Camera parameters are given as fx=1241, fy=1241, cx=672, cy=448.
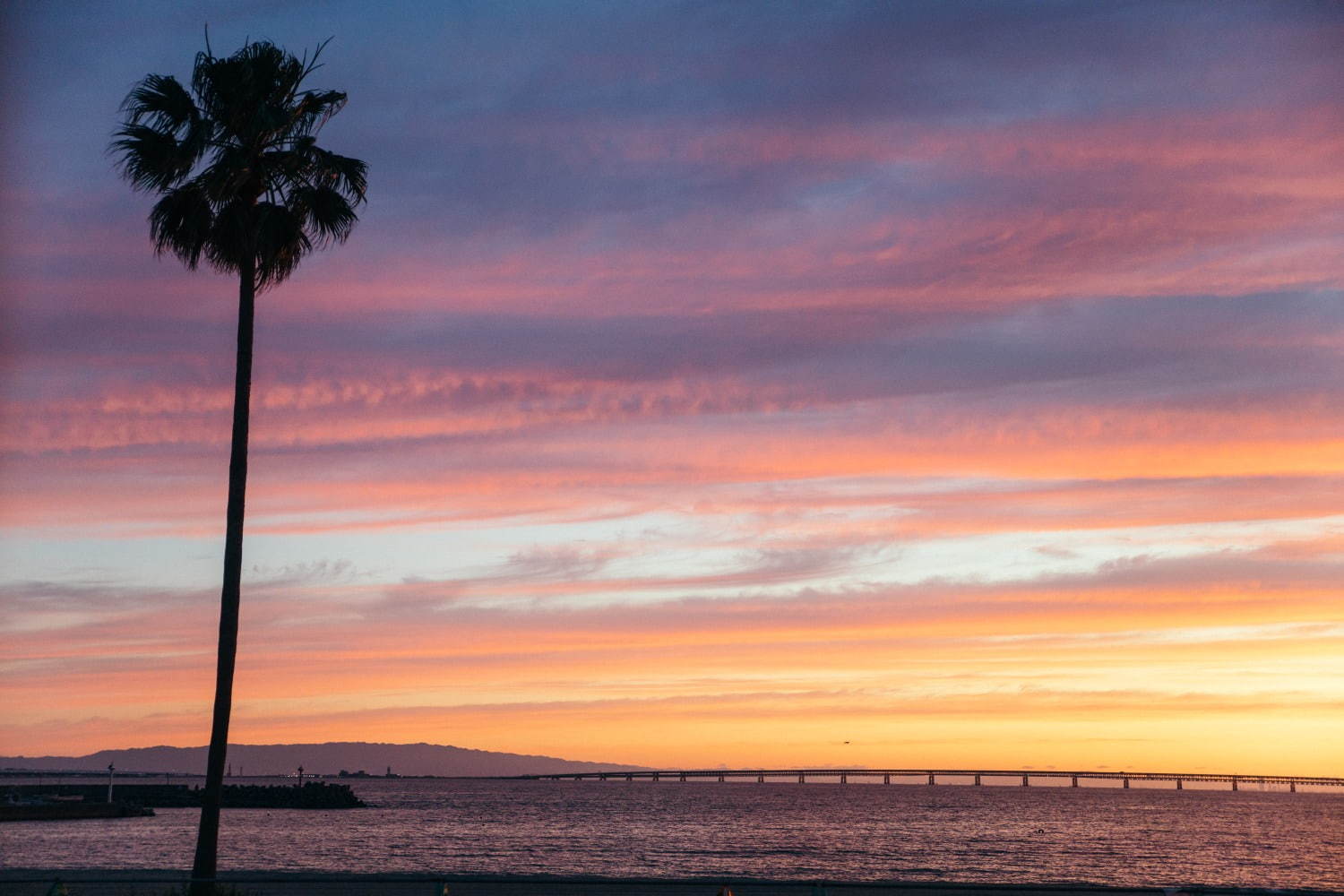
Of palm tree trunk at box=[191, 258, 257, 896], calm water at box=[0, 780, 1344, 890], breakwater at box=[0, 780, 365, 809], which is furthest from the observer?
breakwater at box=[0, 780, 365, 809]

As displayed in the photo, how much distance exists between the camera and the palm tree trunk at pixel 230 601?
21444mm

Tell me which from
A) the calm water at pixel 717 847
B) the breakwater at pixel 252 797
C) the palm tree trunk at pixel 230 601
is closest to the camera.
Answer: the palm tree trunk at pixel 230 601

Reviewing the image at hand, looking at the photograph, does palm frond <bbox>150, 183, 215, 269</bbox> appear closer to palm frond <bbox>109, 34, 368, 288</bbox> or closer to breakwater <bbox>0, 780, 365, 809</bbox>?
palm frond <bbox>109, 34, 368, 288</bbox>

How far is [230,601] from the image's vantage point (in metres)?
22.0

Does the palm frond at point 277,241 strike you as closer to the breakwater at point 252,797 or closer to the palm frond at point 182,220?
the palm frond at point 182,220

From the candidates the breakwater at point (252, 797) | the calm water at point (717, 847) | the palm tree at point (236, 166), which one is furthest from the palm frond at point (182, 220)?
the breakwater at point (252, 797)

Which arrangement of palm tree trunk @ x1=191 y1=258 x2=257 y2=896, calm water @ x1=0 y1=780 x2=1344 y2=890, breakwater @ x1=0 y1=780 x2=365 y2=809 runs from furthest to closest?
breakwater @ x1=0 y1=780 x2=365 y2=809 → calm water @ x1=0 y1=780 x2=1344 y2=890 → palm tree trunk @ x1=191 y1=258 x2=257 y2=896

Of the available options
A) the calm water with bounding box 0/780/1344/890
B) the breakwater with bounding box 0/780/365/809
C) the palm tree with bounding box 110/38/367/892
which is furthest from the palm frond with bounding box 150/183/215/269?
the breakwater with bounding box 0/780/365/809

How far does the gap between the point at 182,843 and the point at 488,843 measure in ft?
76.4

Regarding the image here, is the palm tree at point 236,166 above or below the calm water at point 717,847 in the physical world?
above

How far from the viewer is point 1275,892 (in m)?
19.8

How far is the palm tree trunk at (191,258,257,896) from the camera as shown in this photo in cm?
2144

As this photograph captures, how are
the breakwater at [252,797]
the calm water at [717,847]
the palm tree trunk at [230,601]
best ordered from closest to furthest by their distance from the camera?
the palm tree trunk at [230,601] → the calm water at [717,847] → the breakwater at [252,797]

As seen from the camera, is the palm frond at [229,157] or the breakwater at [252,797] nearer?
the palm frond at [229,157]
